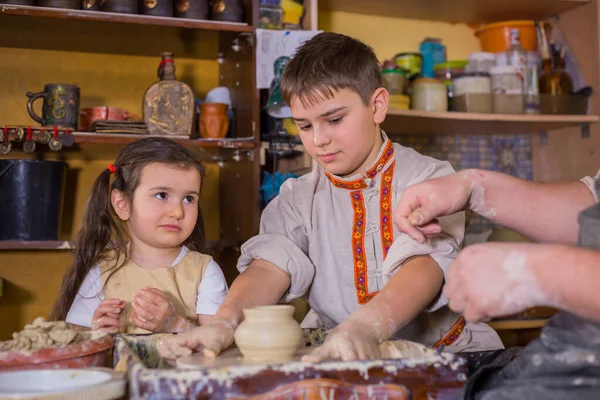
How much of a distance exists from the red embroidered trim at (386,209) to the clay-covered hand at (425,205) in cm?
35

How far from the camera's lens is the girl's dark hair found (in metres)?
1.80

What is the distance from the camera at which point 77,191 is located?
8.95 ft

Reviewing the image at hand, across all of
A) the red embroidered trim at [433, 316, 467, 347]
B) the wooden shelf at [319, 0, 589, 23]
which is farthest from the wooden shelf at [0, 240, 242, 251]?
the wooden shelf at [319, 0, 589, 23]

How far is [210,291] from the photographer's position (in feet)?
5.94

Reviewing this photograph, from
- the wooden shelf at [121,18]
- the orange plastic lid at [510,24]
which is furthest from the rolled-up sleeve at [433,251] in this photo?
the orange plastic lid at [510,24]

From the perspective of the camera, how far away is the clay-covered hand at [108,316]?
1.55 meters

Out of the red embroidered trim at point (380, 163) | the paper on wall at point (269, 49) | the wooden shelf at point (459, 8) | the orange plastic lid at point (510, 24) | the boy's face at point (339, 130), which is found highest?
the wooden shelf at point (459, 8)

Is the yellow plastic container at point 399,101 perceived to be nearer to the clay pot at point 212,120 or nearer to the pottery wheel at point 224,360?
the clay pot at point 212,120

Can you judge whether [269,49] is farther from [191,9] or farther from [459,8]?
[459,8]

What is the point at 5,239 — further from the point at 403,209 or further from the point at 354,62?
the point at 403,209

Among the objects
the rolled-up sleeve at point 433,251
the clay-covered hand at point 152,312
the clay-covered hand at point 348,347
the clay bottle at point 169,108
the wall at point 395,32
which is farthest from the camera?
the wall at point 395,32

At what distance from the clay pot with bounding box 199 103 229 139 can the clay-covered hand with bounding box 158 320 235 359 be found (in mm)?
1351

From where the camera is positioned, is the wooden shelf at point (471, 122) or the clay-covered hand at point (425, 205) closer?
the clay-covered hand at point (425, 205)

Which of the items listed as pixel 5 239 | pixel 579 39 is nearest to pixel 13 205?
pixel 5 239
